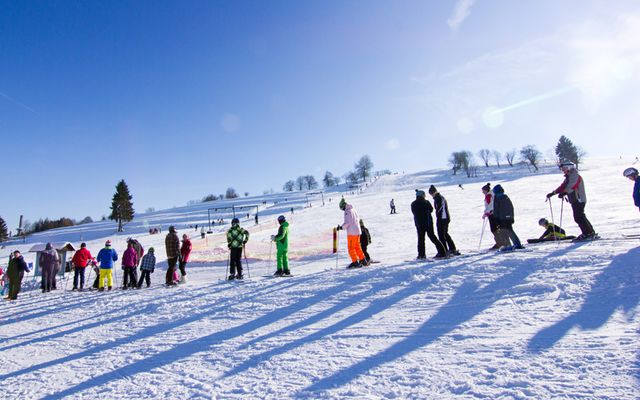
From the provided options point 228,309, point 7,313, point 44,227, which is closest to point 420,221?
point 228,309

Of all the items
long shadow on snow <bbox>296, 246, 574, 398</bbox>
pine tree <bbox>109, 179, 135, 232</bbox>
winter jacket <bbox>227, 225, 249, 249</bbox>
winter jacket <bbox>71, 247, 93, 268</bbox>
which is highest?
pine tree <bbox>109, 179, 135, 232</bbox>

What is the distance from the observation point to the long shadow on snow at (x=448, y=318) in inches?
132

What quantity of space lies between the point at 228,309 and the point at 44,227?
128105mm

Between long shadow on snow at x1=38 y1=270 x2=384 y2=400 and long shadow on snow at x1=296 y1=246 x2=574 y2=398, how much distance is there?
1.97 metres

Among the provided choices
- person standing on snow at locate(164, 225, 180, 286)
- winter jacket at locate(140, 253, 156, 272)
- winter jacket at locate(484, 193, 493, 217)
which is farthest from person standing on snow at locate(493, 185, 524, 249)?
winter jacket at locate(140, 253, 156, 272)

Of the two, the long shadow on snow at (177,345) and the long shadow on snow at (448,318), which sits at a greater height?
the long shadow on snow at (448,318)

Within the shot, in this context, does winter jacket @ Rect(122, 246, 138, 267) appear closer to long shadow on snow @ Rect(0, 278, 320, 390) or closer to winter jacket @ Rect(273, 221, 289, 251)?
winter jacket @ Rect(273, 221, 289, 251)

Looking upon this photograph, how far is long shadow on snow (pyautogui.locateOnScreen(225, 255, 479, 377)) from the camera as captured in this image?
406cm

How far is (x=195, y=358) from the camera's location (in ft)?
13.7

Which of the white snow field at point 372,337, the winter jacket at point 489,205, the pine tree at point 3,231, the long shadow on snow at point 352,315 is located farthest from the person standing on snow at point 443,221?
the pine tree at point 3,231

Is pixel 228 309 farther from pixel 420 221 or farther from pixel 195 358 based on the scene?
pixel 420 221

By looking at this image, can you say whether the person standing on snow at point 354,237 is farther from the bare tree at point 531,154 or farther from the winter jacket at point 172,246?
the bare tree at point 531,154

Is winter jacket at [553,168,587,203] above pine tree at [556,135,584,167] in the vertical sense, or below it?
below

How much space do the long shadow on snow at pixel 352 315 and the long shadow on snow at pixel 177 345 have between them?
507 millimetres
